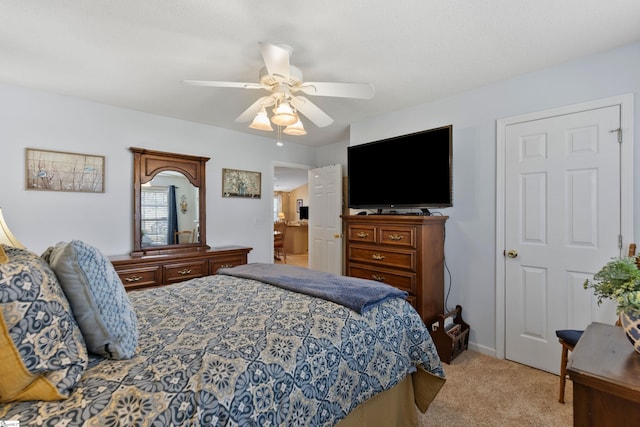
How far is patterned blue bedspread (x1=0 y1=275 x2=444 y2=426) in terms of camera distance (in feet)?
2.76

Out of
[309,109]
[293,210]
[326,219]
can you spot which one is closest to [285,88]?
[309,109]

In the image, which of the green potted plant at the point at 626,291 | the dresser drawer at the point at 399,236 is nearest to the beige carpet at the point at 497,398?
the dresser drawer at the point at 399,236

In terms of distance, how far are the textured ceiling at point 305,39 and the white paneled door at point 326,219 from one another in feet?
6.14

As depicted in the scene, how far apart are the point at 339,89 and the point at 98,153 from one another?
271 centimetres

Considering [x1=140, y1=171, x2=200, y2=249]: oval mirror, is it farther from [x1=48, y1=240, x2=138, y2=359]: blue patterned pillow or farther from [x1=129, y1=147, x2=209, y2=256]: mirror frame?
[x1=48, y1=240, x2=138, y2=359]: blue patterned pillow

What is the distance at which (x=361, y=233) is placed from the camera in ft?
10.2

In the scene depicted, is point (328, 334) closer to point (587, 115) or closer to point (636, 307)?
point (636, 307)

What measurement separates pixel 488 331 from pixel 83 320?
3.04 meters

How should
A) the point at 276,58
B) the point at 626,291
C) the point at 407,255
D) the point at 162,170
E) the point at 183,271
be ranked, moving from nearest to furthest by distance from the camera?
1. the point at 626,291
2. the point at 276,58
3. the point at 407,255
4. the point at 183,271
5. the point at 162,170

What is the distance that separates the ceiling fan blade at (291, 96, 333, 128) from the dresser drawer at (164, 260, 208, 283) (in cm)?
214

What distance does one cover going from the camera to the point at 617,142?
2117 mm

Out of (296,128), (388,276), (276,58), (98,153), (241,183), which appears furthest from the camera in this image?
(241,183)

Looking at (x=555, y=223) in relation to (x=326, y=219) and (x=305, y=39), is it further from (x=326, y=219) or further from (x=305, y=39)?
(x=326, y=219)

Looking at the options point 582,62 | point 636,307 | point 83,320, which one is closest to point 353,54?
point 582,62
